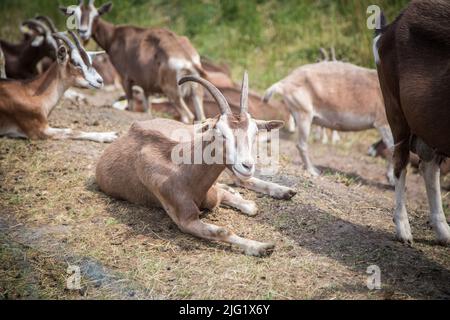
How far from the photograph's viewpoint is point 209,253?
16.1 ft

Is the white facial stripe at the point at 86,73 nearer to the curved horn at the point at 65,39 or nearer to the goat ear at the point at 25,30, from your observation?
the curved horn at the point at 65,39

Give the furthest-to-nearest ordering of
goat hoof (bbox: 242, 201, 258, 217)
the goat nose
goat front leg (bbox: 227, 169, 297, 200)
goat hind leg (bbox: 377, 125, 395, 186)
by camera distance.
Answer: goat hind leg (bbox: 377, 125, 395, 186)
goat front leg (bbox: 227, 169, 297, 200)
goat hoof (bbox: 242, 201, 258, 217)
the goat nose

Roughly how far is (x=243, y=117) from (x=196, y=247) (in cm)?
107

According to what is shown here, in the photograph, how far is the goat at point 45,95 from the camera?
7.62 meters

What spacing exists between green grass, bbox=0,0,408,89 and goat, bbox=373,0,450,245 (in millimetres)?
5901

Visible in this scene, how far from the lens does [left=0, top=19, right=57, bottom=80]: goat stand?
1030 centimetres

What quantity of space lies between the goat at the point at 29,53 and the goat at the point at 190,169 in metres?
4.92

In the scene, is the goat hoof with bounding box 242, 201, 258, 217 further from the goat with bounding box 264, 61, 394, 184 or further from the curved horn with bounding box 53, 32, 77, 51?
the curved horn with bounding box 53, 32, 77, 51

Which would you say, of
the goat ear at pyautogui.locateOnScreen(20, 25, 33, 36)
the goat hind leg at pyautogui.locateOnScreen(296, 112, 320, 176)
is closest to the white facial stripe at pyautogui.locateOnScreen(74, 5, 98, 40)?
the goat ear at pyautogui.locateOnScreen(20, 25, 33, 36)

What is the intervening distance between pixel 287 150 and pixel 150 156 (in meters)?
3.93

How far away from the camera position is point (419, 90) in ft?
16.2
